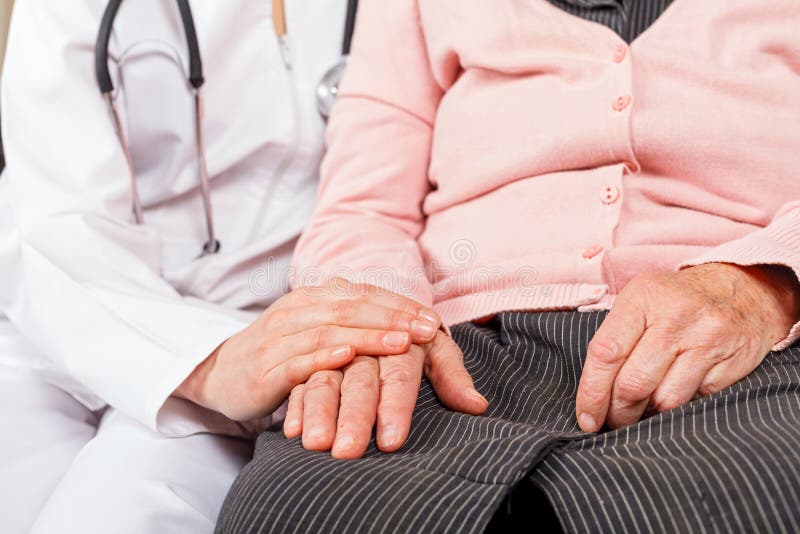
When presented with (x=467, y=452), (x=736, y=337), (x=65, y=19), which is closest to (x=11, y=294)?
(x=65, y=19)

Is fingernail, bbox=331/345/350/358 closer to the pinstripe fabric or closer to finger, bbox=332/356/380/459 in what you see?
finger, bbox=332/356/380/459

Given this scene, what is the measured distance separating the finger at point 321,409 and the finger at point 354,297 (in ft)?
0.27

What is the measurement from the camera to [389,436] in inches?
24.4

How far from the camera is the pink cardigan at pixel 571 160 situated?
2.66ft

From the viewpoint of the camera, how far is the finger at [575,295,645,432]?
63 centimetres

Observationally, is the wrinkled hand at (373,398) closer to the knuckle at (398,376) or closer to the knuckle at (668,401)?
the knuckle at (398,376)

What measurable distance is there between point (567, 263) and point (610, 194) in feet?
0.27

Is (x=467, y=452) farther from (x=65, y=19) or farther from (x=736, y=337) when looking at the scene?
(x=65, y=19)

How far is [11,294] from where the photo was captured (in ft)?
3.10

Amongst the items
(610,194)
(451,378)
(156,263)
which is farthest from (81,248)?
(610,194)

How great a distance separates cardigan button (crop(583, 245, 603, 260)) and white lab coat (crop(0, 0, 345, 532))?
361 mm

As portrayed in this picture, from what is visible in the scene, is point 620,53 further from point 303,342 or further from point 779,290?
A: point 303,342

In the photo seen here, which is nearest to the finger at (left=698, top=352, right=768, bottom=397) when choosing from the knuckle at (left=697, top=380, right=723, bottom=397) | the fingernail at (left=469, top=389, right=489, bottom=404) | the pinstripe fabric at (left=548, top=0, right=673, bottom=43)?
the knuckle at (left=697, top=380, right=723, bottom=397)

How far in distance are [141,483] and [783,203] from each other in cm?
67
